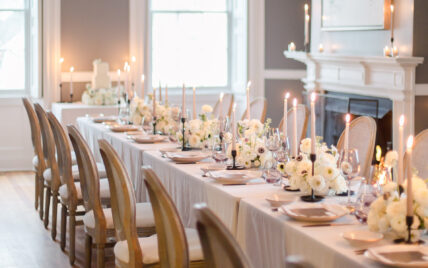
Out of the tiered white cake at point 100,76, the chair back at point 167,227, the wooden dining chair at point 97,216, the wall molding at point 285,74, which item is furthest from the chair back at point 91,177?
the wall molding at point 285,74

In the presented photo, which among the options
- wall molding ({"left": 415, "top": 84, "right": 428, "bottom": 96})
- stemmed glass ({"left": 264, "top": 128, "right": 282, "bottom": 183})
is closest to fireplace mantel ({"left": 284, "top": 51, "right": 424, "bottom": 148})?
wall molding ({"left": 415, "top": 84, "right": 428, "bottom": 96})

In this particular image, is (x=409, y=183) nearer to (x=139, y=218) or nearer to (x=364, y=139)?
(x=139, y=218)

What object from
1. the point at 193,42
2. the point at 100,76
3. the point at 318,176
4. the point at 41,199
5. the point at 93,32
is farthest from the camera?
the point at 193,42

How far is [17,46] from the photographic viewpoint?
29.6 ft

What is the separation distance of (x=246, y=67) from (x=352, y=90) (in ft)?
7.56

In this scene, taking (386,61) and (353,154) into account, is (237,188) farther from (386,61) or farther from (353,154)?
(386,61)

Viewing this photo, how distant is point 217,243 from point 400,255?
2.15 feet

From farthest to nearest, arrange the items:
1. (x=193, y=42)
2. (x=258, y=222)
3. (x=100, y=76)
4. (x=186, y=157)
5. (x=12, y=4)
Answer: (x=193, y=42), (x=12, y=4), (x=100, y=76), (x=186, y=157), (x=258, y=222)

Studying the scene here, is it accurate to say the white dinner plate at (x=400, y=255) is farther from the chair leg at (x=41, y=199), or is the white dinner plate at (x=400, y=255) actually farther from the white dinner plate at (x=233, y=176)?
the chair leg at (x=41, y=199)

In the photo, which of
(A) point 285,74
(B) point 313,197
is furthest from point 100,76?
(B) point 313,197

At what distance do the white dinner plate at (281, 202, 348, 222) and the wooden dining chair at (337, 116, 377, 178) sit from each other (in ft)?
4.68

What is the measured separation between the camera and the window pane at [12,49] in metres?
8.95

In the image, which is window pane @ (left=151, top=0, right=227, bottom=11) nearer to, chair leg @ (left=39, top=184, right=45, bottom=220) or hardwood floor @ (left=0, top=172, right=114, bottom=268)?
hardwood floor @ (left=0, top=172, right=114, bottom=268)

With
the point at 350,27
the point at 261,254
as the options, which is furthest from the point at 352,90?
the point at 261,254
